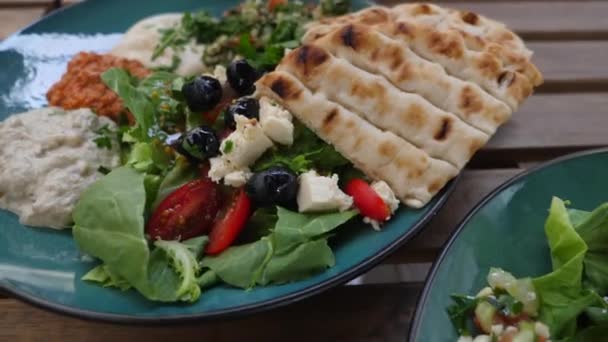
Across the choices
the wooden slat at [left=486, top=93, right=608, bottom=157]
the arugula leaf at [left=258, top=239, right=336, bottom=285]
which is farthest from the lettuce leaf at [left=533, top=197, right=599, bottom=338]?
the wooden slat at [left=486, top=93, right=608, bottom=157]

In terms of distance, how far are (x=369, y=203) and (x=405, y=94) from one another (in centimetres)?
40

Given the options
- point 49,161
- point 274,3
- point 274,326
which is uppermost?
point 274,3

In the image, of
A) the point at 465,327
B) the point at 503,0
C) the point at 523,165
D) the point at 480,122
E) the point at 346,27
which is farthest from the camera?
the point at 503,0

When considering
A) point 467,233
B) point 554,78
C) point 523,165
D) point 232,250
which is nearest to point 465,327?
point 467,233

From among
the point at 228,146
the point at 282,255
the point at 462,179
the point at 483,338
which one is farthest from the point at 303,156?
the point at 483,338

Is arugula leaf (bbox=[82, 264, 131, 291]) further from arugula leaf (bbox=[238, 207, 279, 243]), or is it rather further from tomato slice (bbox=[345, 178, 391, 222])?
tomato slice (bbox=[345, 178, 391, 222])

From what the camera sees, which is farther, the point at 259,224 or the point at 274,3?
the point at 274,3

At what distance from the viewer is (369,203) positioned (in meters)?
1.73

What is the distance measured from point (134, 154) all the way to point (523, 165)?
1397 mm

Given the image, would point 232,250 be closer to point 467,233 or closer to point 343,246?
point 343,246

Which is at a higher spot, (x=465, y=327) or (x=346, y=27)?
(x=346, y=27)

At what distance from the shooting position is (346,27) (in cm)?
201

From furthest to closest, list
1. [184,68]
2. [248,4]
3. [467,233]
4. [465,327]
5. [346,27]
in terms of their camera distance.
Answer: [248,4] < [184,68] < [346,27] < [467,233] < [465,327]

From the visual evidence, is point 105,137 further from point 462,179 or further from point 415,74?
point 462,179
